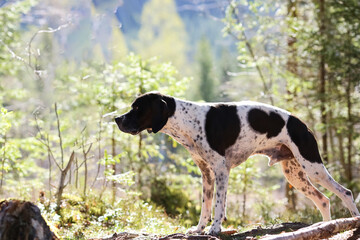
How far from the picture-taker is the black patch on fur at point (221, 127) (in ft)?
20.3

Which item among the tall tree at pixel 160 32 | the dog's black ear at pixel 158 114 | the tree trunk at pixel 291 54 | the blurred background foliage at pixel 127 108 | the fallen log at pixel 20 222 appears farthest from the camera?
the tall tree at pixel 160 32

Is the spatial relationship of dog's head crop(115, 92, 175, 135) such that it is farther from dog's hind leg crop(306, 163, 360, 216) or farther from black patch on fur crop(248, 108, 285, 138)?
dog's hind leg crop(306, 163, 360, 216)

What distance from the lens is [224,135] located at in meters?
6.25

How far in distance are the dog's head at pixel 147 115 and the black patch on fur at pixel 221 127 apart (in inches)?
23.3

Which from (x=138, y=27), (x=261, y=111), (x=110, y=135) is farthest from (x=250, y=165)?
(x=138, y=27)

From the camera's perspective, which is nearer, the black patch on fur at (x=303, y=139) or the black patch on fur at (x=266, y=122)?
the black patch on fur at (x=266, y=122)

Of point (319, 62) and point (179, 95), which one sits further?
point (319, 62)

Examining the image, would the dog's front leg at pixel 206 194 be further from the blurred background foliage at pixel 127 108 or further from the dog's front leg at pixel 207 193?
Result: the blurred background foliage at pixel 127 108

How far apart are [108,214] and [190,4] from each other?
74121 mm

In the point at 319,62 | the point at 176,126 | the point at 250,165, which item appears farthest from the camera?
the point at 319,62

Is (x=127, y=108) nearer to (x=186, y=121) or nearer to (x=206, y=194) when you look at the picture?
(x=206, y=194)

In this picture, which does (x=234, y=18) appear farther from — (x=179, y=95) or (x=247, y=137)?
(x=247, y=137)

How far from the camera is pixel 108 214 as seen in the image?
820 cm

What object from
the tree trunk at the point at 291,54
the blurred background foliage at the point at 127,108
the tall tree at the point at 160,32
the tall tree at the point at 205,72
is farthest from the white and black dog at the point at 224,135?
the tall tree at the point at 205,72
